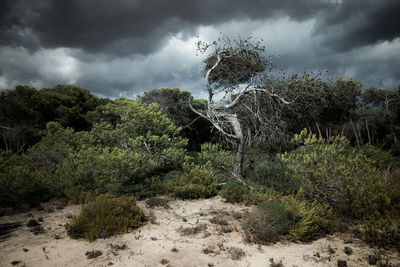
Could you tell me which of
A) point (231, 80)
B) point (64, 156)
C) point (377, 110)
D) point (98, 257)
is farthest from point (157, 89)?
point (377, 110)

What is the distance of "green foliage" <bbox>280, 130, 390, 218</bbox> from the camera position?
5281 millimetres

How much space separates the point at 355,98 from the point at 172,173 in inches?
747

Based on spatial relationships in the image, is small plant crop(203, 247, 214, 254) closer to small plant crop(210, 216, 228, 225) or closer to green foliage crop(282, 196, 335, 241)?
small plant crop(210, 216, 228, 225)

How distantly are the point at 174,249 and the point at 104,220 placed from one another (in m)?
2.15

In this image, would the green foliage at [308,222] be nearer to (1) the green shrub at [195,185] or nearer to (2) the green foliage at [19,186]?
(1) the green shrub at [195,185]

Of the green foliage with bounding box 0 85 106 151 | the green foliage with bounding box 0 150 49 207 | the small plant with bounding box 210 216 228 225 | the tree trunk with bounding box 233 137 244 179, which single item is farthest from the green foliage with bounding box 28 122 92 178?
the tree trunk with bounding box 233 137 244 179

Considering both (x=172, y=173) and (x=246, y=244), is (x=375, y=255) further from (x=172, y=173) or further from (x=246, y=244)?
(x=172, y=173)

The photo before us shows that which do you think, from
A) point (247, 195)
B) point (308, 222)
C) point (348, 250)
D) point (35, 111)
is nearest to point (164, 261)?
point (308, 222)

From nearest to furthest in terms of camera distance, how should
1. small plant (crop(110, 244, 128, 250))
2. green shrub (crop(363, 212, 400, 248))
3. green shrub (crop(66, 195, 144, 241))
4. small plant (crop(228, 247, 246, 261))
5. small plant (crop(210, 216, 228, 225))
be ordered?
small plant (crop(228, 247, 246, 261)) → green shrub (crop(363, 212, 400, 248)) → small plant (crop(110, 244, 128, 250)) → green shrub (crop(66, 195, 144, 241)) → small plant (crop(210, 216, 228, 225))

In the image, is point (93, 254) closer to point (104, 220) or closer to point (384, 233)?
point (104, 220)

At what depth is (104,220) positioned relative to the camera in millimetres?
5234

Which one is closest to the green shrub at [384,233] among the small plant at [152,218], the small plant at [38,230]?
the small plant at [152,218]

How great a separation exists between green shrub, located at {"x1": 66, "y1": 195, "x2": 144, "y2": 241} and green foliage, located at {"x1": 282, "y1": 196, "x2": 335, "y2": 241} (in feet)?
13.5

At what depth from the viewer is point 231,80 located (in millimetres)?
11539
